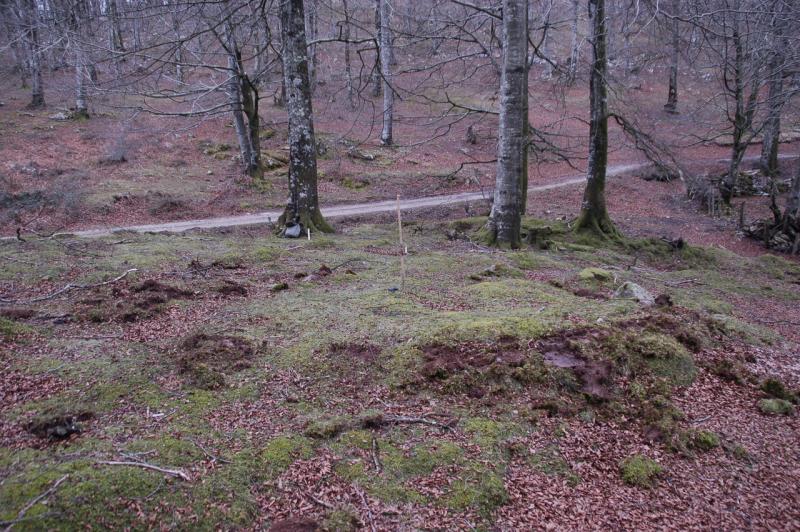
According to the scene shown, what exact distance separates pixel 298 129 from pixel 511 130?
13.9ft

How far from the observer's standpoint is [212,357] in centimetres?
462

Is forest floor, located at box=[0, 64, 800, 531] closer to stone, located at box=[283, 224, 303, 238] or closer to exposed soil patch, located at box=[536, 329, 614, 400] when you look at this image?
exposed soil patch, located at box=[536, 329, 614, 400]

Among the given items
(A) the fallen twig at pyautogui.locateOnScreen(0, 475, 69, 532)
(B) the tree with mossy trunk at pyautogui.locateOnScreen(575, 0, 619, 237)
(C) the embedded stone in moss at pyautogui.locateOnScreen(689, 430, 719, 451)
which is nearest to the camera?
(A) the fallen twig at pyautogui.locateOnScreen(0, 475, 69, 532)

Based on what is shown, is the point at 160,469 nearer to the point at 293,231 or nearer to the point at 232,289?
the point at 232,289

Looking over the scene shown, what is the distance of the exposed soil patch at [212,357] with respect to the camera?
14.2ft

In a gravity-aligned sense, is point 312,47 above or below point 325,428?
above

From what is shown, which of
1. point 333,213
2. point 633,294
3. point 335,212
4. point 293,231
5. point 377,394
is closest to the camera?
point 377,394

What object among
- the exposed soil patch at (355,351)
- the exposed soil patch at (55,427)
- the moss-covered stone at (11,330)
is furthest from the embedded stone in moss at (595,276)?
the moss-covered stone at (11,330)

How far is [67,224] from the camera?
15156 mm

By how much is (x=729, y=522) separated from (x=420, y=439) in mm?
2007

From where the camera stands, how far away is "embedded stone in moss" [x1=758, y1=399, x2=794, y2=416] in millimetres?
4625

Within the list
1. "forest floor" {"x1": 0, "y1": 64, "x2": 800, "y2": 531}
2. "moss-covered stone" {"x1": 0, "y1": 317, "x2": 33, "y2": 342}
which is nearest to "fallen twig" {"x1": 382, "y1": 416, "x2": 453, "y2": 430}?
"forest floor" {"x1": 0, "y1": 64, "x2": 800, "y2": 531}

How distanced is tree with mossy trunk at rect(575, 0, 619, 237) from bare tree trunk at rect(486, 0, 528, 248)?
2.29 m

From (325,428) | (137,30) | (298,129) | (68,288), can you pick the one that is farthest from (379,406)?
(137,30)
